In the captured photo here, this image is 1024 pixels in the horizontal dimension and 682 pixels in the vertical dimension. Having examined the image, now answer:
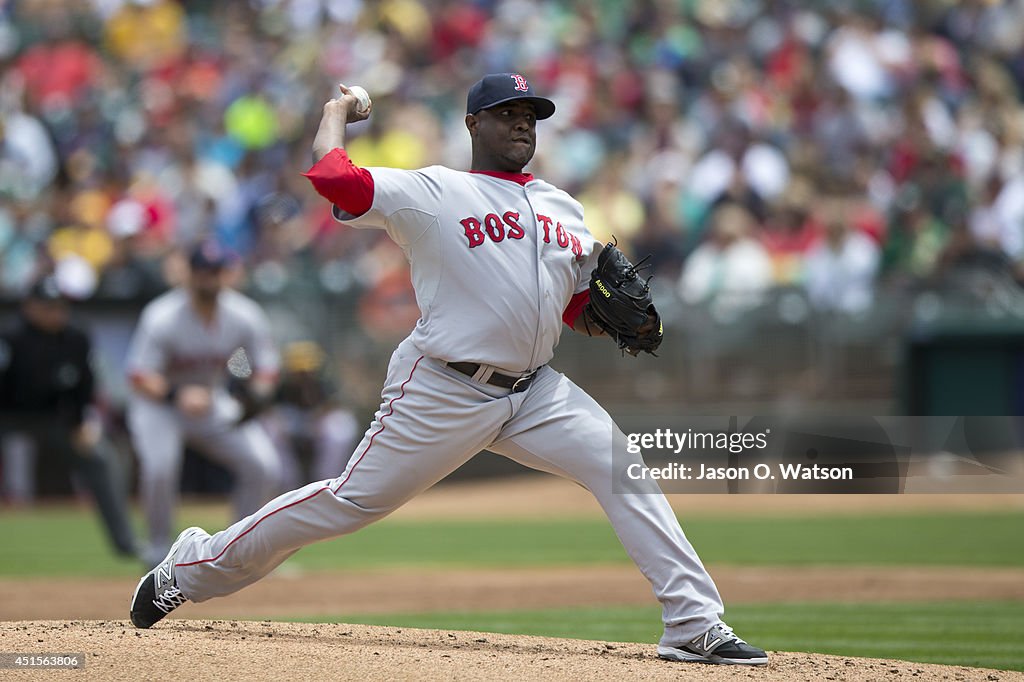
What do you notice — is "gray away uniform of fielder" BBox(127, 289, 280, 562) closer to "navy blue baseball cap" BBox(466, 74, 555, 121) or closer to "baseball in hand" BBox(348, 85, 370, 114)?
"baseball in hand" BBox(348, 85, 370, 114)

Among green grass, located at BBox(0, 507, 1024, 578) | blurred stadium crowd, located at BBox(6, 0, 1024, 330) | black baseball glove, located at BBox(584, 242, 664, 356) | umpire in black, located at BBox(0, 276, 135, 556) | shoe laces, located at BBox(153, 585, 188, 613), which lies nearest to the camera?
black baseball glove, located at BBox(584, 242, 664, 356)

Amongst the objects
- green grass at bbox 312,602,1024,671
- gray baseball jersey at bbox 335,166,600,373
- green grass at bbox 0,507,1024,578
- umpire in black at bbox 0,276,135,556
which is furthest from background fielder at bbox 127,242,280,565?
gray baseball jersey at bbox 335,166,600,373

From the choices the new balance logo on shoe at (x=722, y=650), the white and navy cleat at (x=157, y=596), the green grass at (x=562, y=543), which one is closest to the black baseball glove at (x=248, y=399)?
the green grass at (x=562, y=543)

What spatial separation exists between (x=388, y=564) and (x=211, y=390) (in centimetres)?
184

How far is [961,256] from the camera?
13.6 meters

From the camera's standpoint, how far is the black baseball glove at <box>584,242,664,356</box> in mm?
5207

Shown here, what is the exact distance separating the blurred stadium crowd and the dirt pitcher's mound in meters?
8.24

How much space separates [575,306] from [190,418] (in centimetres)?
445

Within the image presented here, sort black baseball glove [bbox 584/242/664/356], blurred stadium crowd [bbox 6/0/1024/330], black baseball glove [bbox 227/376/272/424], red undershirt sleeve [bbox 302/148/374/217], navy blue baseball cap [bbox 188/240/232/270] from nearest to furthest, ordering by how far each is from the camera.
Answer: red undershirt sleeve [bbox 302/148/374/217] → black baseball glove [bbox 584/242/664/356] → navy blue baseball cap [bbox 188/240/232/270] → black baseball glove [bbox 227/376/272/424] → blurred stadium crowd [bbox 6/0/1024/330]

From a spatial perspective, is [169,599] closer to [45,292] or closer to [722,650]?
[722,650]

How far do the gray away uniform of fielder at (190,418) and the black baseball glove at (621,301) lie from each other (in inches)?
176

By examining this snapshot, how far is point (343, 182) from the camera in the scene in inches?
192

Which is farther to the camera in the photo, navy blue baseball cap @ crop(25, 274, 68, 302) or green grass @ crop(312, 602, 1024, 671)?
navy blue baseball cap @ crop(25, 274, 68, 302)

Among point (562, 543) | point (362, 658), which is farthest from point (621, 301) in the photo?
point (562, 543)
